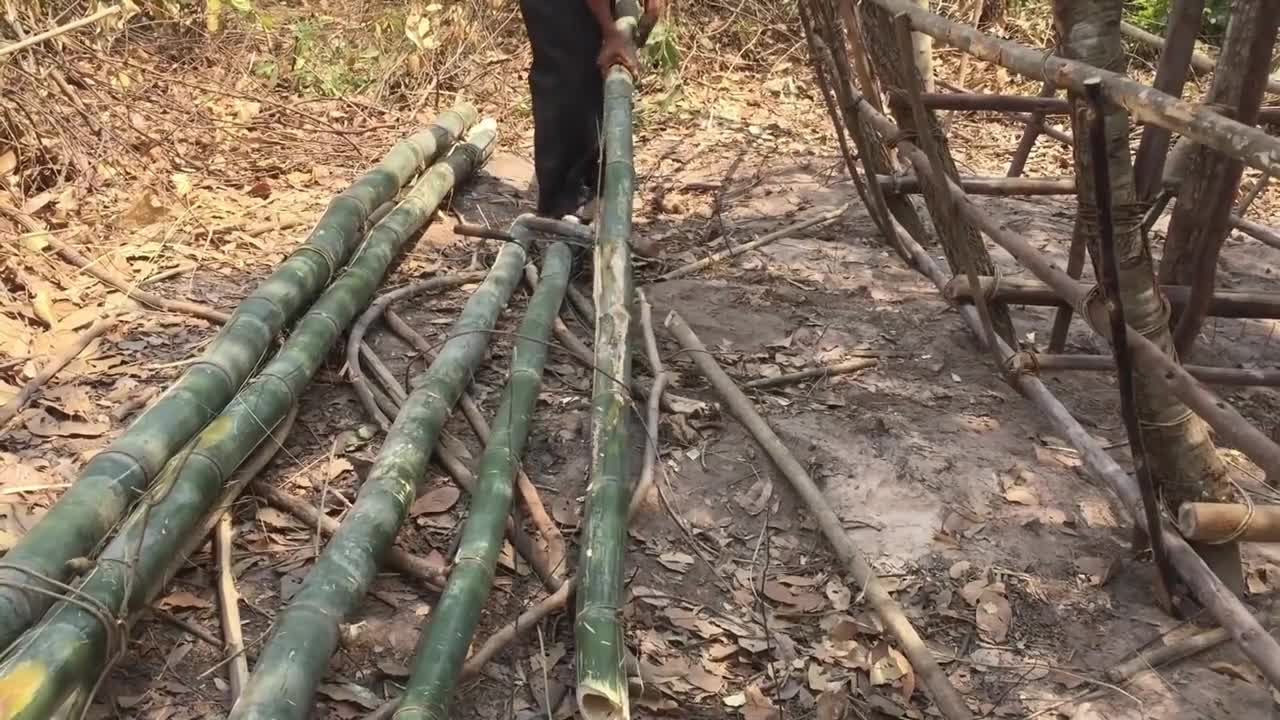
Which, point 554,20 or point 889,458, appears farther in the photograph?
point 554,20

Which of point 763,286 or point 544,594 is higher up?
point 763,286

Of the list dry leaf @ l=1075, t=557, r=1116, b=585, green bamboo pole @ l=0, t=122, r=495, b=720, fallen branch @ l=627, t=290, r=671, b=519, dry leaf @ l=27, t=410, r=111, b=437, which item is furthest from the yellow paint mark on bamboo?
dry leaf @ l=1075, t=557, r=1116, b=585

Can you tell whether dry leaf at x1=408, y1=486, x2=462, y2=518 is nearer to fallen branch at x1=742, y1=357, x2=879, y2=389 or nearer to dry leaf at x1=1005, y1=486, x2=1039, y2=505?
fallen branch at x1=742, y1=357, x2=879, y2=389

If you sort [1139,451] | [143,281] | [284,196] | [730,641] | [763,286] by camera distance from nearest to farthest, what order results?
[1139,451], [730,641], [143,281], [763,286], [284,196]

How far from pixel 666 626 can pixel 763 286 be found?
1934 millimetres

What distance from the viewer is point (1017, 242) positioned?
2562 millimetres

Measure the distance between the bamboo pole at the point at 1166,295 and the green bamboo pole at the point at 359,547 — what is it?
5.30 feet

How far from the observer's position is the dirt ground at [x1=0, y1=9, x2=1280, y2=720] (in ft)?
7.39

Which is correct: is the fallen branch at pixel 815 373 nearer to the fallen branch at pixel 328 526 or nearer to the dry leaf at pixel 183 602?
the fallen branch at pixel 328 526

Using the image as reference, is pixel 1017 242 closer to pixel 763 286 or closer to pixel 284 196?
pixel 763 286

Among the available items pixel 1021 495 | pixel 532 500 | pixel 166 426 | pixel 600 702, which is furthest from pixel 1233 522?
pixel 166 426

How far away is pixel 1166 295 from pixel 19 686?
111 inches

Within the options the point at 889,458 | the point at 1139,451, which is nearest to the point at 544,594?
the point at 889,458

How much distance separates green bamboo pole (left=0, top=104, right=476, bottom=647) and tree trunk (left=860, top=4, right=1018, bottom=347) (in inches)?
82.2
